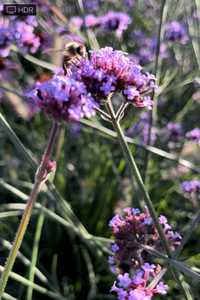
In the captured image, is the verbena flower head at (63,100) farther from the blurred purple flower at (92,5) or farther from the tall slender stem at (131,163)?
the blurred purple flower at (92,5)

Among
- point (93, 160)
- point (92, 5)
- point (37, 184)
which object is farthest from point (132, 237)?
point (92, 5)

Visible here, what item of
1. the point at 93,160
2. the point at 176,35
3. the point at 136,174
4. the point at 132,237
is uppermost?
the point at 176,35

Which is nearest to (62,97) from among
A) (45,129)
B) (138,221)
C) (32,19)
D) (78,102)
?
(78,102)

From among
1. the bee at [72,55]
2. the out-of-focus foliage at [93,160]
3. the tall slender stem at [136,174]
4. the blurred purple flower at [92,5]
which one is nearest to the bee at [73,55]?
the bee at [72,55]

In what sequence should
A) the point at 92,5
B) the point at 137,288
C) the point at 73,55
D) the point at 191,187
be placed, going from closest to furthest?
the point at 137,288, the point at 73,55, the point at 191,187, the point at 92,5

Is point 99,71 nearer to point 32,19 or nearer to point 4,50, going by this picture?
point 4,50

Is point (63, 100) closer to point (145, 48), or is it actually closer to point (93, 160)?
point (93, 160)

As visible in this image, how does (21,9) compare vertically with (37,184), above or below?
above
